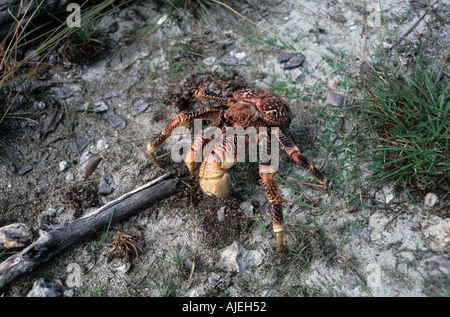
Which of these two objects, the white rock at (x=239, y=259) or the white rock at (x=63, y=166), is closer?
the white rock at (x=239, y=259)

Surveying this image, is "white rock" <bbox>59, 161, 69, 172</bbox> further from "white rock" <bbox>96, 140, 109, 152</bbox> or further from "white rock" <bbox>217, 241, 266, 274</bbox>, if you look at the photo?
"white rock" <bbox>217, 241, 266, 274</bbox>

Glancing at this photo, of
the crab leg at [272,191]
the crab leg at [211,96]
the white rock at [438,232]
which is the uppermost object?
the crab leg at [211,96]

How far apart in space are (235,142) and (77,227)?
1347mm

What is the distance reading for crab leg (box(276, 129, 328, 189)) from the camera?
271cm

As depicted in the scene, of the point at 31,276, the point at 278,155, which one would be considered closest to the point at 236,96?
the point at 278,155

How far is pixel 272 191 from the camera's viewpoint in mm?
2561

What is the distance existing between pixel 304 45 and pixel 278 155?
1.39m

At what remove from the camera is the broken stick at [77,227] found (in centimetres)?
257

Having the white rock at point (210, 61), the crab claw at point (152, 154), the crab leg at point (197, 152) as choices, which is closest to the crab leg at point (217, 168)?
the crab leg at point (197, 152)

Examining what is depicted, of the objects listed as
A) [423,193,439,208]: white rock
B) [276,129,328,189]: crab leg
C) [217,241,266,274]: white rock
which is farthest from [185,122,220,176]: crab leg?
[423,193,439,208]: white rock

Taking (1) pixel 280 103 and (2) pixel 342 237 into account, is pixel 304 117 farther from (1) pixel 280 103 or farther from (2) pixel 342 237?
(2) pixel 342 237

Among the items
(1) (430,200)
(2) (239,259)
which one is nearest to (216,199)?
(2) (239,259)

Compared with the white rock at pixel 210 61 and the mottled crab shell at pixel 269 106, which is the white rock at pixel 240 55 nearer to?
the white rock at pixel 210 61

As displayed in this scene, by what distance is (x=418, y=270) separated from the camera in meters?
2.43
